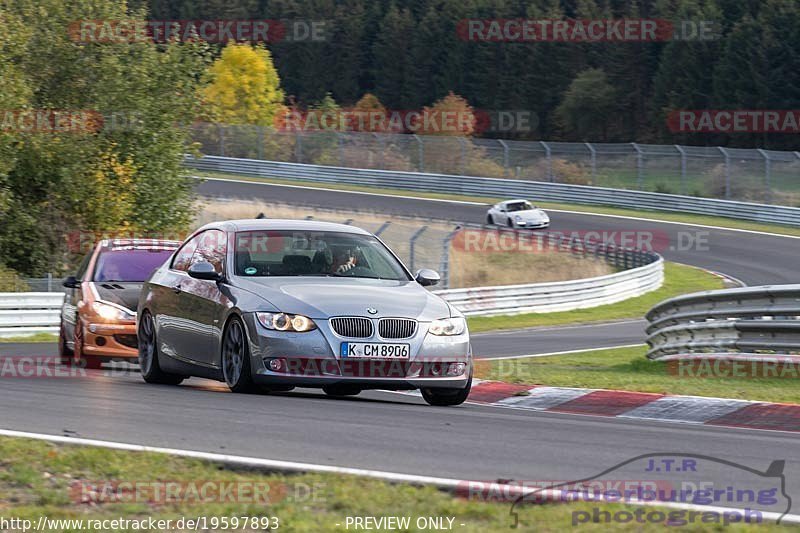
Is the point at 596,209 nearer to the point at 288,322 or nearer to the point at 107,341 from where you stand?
the point at 107,341

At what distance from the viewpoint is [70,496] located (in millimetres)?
6148

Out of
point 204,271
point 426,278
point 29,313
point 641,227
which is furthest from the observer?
point 641,227

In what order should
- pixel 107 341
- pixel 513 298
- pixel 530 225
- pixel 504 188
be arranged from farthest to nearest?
pixel 504 188 < pixel 530 225 < pixel 513 298 < pixel 107 341

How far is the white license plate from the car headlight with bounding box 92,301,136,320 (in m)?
5.00

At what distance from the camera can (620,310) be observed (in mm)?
33312

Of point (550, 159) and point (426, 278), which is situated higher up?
point (426, 278)

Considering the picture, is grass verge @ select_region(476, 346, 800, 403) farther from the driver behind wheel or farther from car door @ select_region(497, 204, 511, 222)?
car door @ select_region(497, 204, 511, 222)

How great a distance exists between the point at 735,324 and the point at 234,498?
33.0 feet

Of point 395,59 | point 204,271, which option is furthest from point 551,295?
point 395,59

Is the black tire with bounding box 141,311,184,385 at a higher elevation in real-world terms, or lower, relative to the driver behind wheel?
lower

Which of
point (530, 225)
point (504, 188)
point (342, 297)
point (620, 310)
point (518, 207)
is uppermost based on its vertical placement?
point (342, 297)

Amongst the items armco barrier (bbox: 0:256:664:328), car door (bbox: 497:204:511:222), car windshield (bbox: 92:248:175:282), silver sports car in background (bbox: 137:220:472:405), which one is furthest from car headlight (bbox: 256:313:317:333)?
car door (bbox: 497:204:511:222)

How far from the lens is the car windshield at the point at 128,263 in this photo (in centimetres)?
1530

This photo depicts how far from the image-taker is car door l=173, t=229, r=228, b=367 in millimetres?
11094
